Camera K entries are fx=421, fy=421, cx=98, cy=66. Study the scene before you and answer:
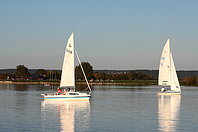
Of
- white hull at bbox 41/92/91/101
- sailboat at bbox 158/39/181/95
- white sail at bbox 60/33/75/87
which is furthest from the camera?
sailboat at bbox 158/39/181/95

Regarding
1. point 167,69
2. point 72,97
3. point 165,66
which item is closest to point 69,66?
point 72,97

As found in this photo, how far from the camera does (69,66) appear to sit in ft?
203

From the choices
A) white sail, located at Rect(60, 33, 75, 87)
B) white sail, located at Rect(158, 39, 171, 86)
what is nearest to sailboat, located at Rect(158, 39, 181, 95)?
white sail, located at Rect(158, 39, 171, 86)

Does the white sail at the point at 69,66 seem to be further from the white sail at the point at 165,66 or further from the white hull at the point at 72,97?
the white sail at the point at 165,66

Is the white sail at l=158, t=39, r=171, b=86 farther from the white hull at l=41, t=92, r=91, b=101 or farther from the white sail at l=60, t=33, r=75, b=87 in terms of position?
the white hull at l=41, t=92, r=91, b=101

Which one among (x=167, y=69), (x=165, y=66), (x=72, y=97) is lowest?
(x=72, y=97)

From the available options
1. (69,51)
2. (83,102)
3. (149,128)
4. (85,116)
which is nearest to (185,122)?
(149,128)

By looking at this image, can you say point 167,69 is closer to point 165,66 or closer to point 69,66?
point 165,66

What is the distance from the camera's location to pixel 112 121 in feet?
122

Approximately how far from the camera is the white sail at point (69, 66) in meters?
61.5

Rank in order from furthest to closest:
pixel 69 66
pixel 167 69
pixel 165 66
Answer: pixel 165 66, pixel 167 69, pixel 69 66

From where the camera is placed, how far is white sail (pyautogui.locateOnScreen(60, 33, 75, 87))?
6153 cm

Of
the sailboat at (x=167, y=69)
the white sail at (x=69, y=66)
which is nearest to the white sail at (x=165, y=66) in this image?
the sailboat at (x=167, y=69)

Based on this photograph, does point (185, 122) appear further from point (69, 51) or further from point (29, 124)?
point (69, 51)
